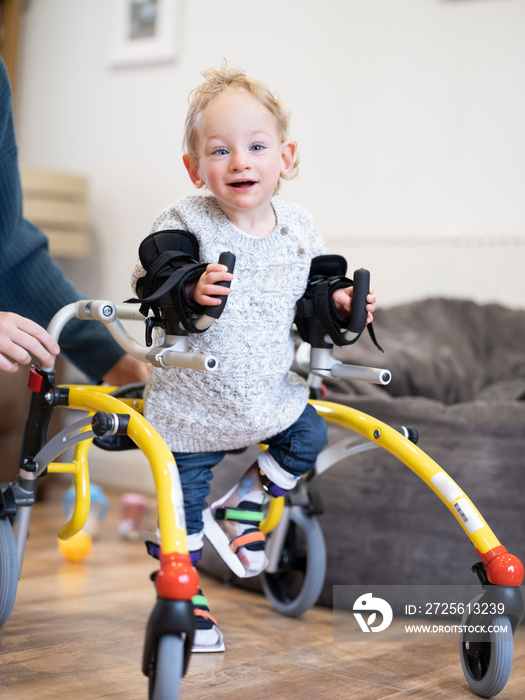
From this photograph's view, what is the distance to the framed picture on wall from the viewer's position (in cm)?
295

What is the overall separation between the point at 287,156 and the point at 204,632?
2.27 feet

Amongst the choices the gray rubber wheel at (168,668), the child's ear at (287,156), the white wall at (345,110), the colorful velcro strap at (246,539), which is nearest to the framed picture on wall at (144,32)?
the white wall at (345,110)

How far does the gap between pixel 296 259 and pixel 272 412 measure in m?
0.21

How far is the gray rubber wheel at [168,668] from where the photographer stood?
86 cm

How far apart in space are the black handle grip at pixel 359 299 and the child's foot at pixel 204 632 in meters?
0.46

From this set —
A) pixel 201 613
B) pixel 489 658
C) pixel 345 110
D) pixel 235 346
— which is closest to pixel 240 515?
pixel 201 613

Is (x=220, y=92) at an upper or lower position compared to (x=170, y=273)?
upper

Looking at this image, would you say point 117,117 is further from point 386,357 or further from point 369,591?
point 369,591

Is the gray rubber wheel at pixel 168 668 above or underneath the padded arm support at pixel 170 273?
underneath

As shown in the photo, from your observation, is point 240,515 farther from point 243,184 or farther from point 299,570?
point 243,184

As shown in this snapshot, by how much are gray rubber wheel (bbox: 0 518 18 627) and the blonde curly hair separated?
0.58 m

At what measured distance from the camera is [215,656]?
1258mm

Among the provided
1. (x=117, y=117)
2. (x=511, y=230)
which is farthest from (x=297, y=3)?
(x=511, y=230)

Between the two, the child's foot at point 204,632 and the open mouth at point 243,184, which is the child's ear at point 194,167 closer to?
the open mouth at point 243,184
